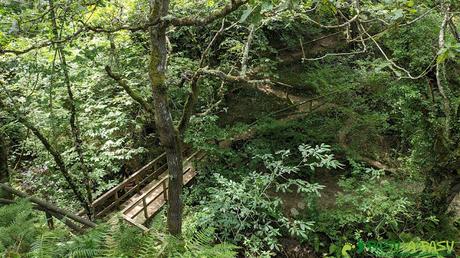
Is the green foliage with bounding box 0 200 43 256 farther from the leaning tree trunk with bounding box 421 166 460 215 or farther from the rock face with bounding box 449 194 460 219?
the rock face with bounding box 449 194 460 219

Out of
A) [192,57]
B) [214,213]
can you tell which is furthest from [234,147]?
[214,213]

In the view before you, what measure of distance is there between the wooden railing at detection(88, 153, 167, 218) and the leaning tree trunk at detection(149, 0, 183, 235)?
3616 millimetres

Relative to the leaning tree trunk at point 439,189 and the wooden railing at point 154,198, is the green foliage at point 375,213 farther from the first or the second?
the wooden railing at point 154,198

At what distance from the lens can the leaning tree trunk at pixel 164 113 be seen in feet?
10.3

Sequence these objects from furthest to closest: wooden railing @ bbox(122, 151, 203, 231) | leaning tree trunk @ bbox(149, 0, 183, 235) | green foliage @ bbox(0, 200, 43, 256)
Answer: wooden railing @ bbox(122, 151, 203, 231) < leaning tree trunk @ bbox(149, 0, 183, 235) < green foliage @ bbox(0, 200, 43, 256)

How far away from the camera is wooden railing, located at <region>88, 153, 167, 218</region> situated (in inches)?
286

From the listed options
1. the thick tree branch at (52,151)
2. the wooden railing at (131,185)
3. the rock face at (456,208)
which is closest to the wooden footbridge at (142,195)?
the wooden railing at (131,185)

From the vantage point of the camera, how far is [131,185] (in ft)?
28.6

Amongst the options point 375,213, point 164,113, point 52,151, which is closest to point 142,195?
point 52,151

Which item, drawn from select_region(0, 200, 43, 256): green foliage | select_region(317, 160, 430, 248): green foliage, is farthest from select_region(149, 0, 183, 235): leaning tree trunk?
select_region(317, 160, 430, 248): green foliage

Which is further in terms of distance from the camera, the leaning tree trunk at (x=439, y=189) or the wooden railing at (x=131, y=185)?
the wooden railing at (x=131, y=185)

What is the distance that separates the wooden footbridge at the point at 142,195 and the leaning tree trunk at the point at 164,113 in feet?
9.98

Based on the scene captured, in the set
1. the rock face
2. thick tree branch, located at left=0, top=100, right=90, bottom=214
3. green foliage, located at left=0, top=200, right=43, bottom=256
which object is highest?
green foliage, located at left=0, top=200, right=43, bottom=256

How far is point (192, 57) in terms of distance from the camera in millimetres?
8305
